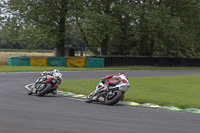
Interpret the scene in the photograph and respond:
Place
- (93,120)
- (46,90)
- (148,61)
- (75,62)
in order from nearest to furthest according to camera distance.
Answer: (93,120) → (46,90) → (75,62) → (148,61)

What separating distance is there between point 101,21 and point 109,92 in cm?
3124

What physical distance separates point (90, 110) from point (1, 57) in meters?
37.3

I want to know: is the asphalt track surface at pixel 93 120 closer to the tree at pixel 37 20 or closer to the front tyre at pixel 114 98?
the front tyre at pixel 114 98

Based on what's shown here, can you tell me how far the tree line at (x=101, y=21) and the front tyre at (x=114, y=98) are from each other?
29.8 meters

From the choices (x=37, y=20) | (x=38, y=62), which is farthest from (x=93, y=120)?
(x=37, y=20)

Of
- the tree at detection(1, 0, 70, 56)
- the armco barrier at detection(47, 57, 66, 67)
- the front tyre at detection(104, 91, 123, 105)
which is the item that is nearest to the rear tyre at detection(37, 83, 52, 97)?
the front tyre at detection(104, 91, 123, 105)

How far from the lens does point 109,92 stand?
1248 centimetres

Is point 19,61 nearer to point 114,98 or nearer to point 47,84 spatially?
point 47,84

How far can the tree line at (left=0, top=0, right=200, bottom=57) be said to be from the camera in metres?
42.2

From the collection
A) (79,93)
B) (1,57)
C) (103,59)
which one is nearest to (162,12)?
(103,59)

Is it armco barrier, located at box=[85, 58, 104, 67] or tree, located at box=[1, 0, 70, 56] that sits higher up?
tree, located at box=[1, 0, 70, 56]

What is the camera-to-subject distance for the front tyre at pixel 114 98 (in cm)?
1209

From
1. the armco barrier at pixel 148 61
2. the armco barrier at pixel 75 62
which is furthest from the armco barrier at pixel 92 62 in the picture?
the armco barrier at pixel 148 61

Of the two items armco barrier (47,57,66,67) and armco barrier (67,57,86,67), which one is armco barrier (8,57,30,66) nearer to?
armco barrier (47,57,66,67)
